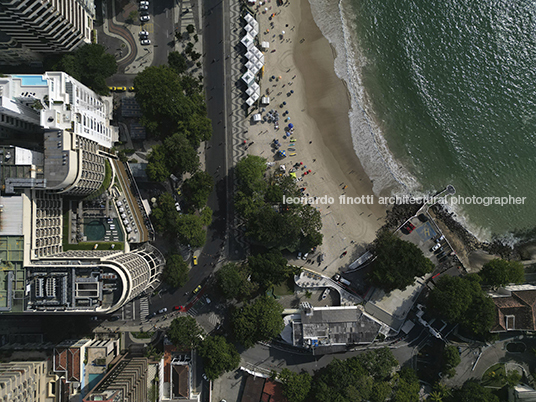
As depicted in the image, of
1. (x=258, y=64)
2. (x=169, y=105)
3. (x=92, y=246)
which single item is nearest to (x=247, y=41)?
(x=258, y=64)

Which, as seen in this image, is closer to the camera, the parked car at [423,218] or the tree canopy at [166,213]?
the tree canopy at [166,213]

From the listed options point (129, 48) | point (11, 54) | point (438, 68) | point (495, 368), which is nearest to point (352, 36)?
point (438, 68)

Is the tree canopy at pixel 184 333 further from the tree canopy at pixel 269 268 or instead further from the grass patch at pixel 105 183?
the grass patch at pixel 105 183

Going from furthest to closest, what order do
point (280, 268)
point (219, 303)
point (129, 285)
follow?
point (219, 303) < point (280, 268) < point (129, 285)

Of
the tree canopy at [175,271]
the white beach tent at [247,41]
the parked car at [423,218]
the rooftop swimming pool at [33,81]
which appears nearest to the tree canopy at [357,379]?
the parked car at [423,218]

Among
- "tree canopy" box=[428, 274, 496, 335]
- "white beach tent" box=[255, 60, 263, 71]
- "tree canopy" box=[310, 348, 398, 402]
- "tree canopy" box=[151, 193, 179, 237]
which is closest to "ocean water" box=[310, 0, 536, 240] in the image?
"tree canopy" box=[428, 274, 496, 335]

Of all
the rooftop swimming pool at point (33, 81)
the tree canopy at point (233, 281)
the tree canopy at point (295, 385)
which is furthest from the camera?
the tree canopy at point (233, 281)

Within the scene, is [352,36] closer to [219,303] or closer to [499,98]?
[499,98]
